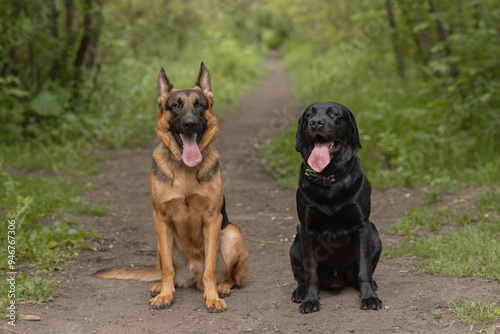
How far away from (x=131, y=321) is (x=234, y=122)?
8.94m

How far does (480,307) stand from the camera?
3.50 metres

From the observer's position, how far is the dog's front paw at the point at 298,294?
Answer: 419cm

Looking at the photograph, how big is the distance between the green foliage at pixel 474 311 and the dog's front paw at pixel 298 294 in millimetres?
1077

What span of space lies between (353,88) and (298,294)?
815 centimetres

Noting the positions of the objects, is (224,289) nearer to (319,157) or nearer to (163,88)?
(319,157)

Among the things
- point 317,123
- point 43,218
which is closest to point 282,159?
point 43,218

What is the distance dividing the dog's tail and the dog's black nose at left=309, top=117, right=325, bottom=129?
1854 mm

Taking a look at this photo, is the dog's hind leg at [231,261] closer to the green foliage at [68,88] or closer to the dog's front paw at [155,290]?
the dog's front paw at [155,290]

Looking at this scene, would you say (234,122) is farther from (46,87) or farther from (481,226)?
(481,226)

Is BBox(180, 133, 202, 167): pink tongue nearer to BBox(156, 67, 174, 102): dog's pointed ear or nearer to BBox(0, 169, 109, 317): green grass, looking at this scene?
BBox(156, 67, 174, 102): dog's pointed ear

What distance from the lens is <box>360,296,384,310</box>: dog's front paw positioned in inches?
150

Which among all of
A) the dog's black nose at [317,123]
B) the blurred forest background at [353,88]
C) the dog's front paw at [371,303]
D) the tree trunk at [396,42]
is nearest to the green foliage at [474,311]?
the dog's front paw at [371,303]

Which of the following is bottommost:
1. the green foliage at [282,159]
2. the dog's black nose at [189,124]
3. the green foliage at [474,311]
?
the green foliage at [474,311]

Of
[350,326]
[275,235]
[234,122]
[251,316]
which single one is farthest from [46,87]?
[350,326]
